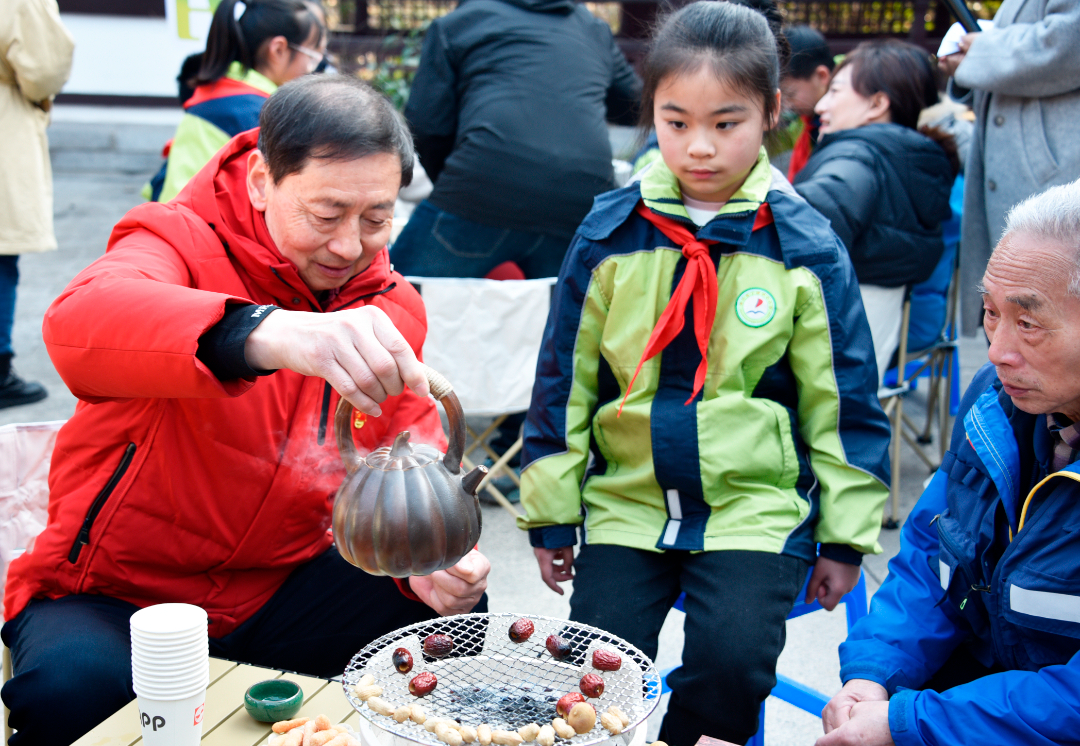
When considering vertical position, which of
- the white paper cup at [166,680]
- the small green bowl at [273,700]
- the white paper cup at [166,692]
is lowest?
the small green bowl at [273,700]

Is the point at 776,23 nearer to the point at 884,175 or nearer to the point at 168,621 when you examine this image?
the point at 884,175

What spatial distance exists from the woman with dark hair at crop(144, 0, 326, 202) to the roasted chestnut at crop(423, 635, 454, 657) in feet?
8.49

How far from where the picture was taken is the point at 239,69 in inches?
152

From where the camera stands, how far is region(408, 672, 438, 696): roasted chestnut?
1440 millimetres

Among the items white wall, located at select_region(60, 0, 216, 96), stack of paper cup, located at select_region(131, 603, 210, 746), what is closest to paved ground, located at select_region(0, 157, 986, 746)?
stack of paper cup, located at select_region(131, 603, 210, 746)

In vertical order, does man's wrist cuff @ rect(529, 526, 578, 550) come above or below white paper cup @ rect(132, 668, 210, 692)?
below

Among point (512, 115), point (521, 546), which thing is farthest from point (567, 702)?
point (512, 115)

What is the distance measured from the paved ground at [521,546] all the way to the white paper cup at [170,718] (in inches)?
20.4

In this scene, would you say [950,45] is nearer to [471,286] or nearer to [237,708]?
[471,286]

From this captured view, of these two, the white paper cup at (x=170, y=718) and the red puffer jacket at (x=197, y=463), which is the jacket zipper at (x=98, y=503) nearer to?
the red puffer jacket at (x=197, y=463)

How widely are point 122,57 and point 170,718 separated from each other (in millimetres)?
10603

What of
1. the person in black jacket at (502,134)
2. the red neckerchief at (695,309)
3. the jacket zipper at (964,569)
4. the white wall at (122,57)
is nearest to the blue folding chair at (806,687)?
the jacket zipper at (964,569)

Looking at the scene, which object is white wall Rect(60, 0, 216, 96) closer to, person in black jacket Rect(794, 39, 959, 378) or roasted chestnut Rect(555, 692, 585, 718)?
person in black jacket Rect(794, 39, 959, 378)

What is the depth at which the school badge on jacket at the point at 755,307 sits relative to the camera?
6.95 ft
